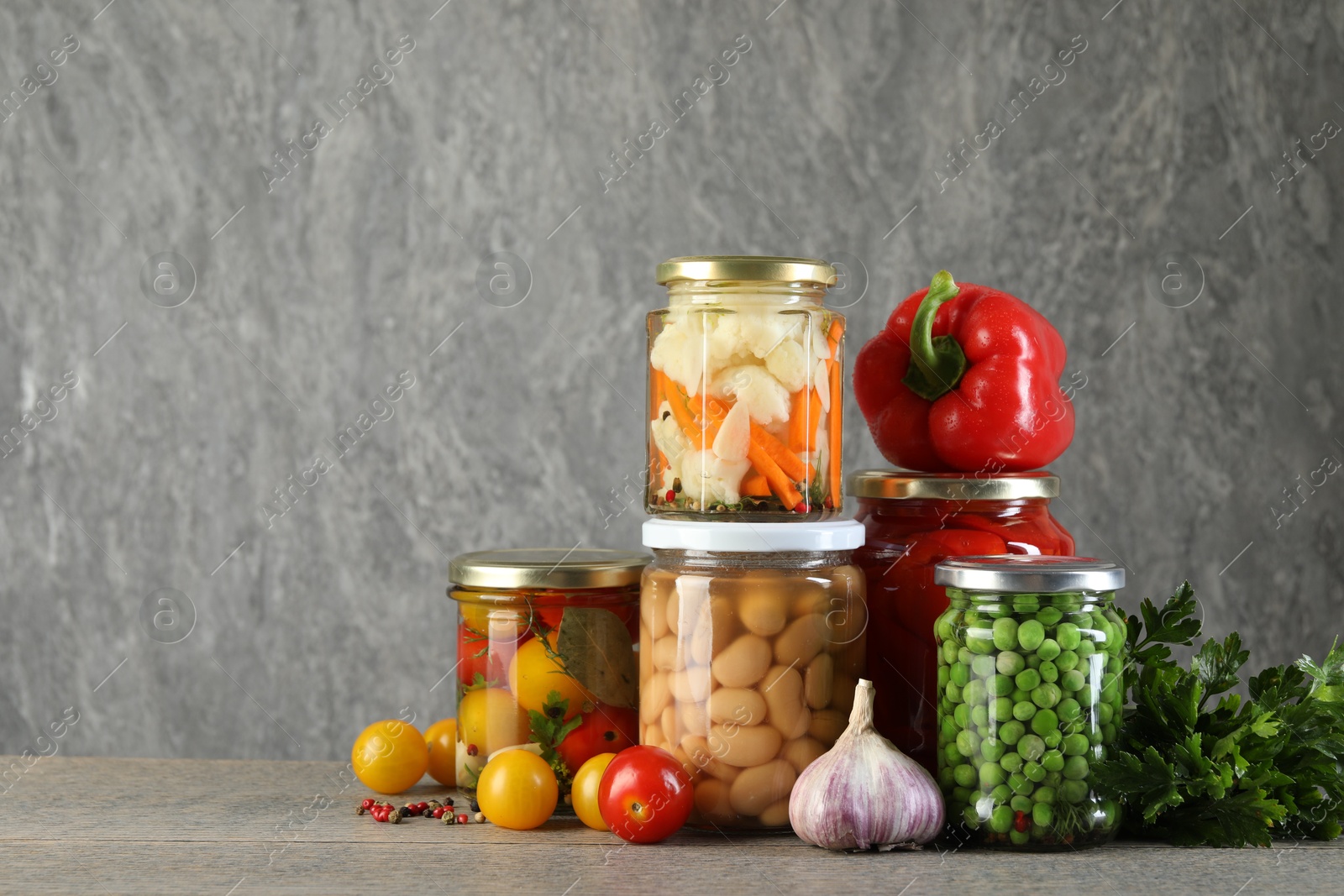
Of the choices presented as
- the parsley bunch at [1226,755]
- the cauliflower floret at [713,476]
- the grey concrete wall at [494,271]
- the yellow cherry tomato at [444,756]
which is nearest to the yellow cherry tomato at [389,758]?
the yellow cherry tomato at [444,756]

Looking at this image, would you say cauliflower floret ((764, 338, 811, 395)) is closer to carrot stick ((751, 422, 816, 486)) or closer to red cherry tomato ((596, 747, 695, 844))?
carrot stick ((751, 422, 816, 486))

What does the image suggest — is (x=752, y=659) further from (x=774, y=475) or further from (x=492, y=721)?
(x=492, y=721)

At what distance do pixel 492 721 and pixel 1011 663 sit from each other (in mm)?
423

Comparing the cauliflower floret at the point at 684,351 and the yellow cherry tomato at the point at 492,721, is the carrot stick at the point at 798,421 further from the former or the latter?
the yellow cherry tomato at the point at 492,721

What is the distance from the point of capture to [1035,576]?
2.96ft

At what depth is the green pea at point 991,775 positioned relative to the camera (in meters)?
0.92

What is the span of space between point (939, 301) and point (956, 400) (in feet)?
0.28

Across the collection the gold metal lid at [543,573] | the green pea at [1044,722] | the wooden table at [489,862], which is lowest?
the wooden table at [489,862]

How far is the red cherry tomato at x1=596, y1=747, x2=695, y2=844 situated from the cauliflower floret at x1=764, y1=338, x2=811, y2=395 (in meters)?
0.29

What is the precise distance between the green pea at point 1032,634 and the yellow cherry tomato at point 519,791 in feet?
1.24

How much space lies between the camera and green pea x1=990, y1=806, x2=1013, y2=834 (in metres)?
0.93

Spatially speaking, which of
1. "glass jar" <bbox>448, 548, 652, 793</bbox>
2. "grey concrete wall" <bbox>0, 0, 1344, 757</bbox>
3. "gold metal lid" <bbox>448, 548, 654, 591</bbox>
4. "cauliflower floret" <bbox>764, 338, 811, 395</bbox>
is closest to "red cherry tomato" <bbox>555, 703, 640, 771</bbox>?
"glass jar" <bbox>448, 548, 652, 793</bbox>

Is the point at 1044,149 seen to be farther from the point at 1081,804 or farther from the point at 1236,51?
the point at 1081,804

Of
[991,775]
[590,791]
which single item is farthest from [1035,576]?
[590,791]
